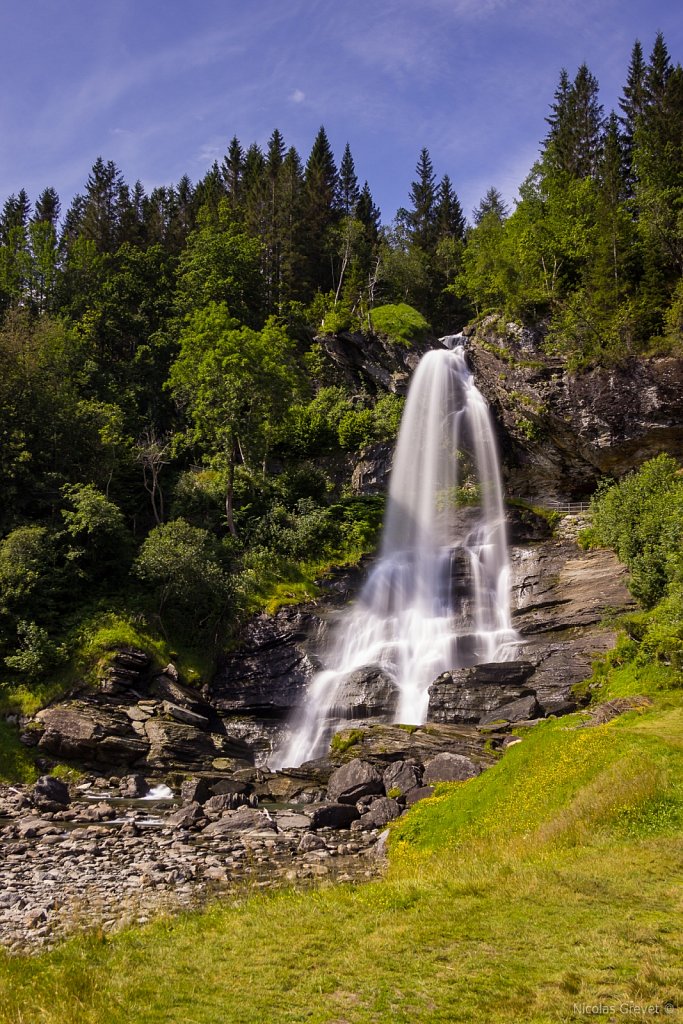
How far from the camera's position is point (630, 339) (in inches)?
1483

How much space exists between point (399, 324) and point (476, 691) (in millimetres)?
36145

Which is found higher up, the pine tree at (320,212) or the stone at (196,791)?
the pine tree at (320,212)

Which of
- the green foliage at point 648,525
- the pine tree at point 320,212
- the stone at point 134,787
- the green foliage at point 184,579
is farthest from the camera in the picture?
the pine tree at point 320,212

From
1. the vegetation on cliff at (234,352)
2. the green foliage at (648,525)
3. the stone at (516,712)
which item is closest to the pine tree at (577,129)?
the vegetation on cliff at (234,352)

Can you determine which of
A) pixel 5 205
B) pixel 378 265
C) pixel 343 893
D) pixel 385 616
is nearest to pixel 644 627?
pixel 385 616

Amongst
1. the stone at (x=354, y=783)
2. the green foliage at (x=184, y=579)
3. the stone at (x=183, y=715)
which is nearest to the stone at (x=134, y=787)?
the stone at (x=183, y=715)

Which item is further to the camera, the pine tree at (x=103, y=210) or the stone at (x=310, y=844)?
the pine tree at (x=103, y=210)

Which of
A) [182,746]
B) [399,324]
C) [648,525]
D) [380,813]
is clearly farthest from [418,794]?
[399,324]

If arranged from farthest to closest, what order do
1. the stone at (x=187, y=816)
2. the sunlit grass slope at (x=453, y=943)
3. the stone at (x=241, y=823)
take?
the stone at (x=187, y=816) → the stone at (x=241, y=823) → the sunlit grass slope at (x=453, y=943)

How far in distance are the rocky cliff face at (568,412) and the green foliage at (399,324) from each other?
8.87 meters

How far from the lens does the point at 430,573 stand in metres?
36.4

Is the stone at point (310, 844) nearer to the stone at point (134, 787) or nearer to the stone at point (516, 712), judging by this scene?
the stone at point (134, 787)

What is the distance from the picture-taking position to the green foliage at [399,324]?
52.8 m

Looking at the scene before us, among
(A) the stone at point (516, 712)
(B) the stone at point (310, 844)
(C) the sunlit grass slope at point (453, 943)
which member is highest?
(C) the sunlit grass slope at point (453, 943)
